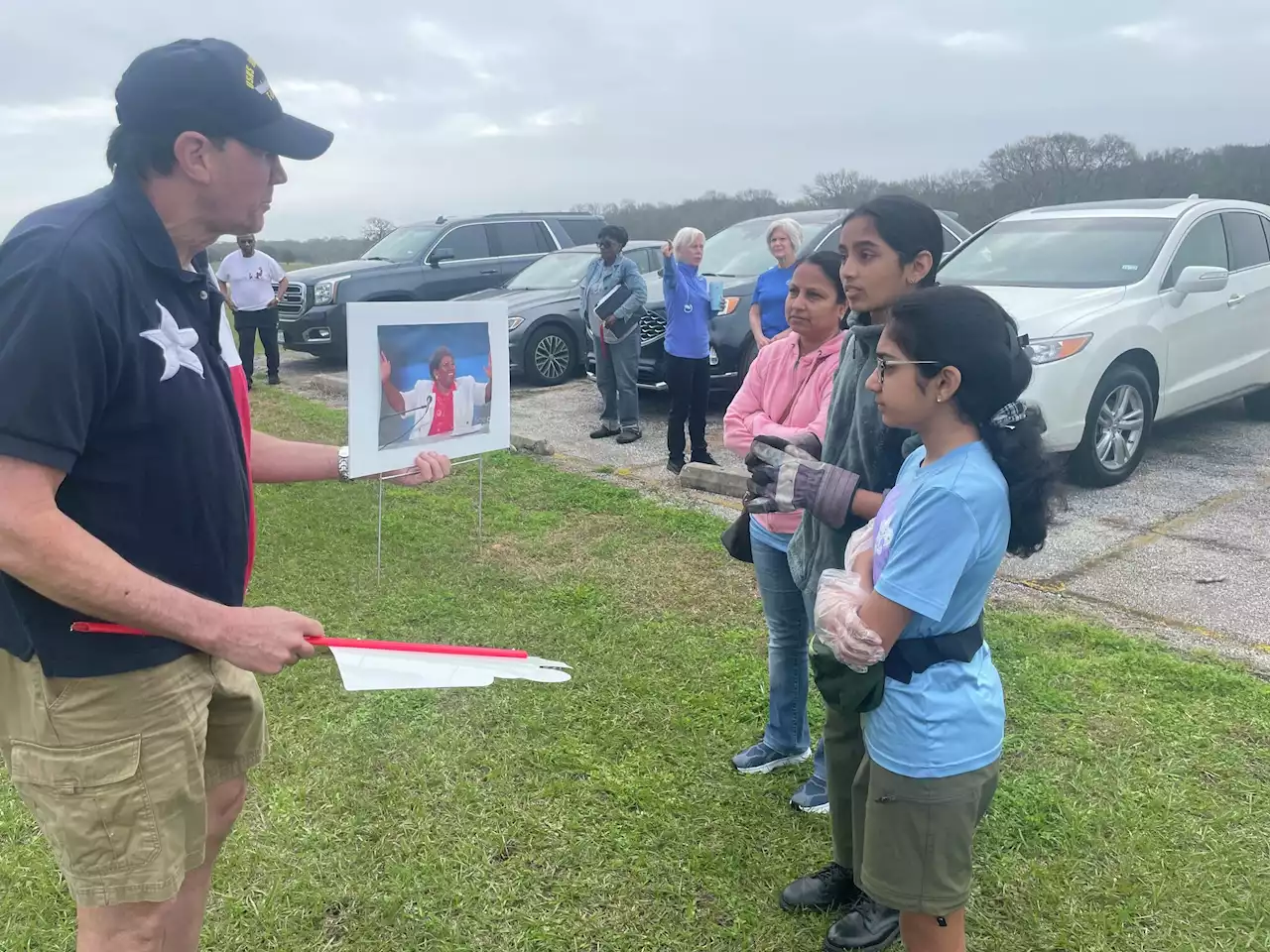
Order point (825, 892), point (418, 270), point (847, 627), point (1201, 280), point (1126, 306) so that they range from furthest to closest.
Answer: point (418, 270) < point (1201, 280) < point (1126, 306) < point (825, 892) < point (847, 627)

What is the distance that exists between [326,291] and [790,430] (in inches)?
418

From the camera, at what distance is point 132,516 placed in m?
1.64

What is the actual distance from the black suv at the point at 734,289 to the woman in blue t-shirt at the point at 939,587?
633cm

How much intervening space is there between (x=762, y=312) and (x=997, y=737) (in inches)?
212

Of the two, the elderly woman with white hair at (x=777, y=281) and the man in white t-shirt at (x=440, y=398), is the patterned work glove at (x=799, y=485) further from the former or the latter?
the elderly woman with white hair at (x=777, y=281)

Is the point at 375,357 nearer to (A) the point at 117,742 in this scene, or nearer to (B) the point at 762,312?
(A) the point at 117,742

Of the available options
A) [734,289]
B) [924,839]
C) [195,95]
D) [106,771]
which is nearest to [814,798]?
[924,839]

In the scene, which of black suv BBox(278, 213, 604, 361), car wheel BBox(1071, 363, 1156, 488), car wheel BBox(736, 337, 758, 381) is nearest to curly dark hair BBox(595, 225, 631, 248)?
car wheel BBox(736, 337, 758, 381)

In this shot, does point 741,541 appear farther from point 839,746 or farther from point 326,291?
point 326,291

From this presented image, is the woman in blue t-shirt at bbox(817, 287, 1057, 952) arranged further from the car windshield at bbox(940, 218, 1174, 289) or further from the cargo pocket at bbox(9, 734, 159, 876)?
the car windshield at bbox(940, 218, 1174, 289)

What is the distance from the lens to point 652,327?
902 centimetres

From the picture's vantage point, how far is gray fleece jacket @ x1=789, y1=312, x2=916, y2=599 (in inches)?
94.3

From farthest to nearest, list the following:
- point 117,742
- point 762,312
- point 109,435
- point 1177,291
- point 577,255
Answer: point 577,255 < point 762,312 < point 1177,291 < point 117,742 < point 109,435

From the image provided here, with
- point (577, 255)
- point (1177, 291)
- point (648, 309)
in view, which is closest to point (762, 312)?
point (648, 309)
